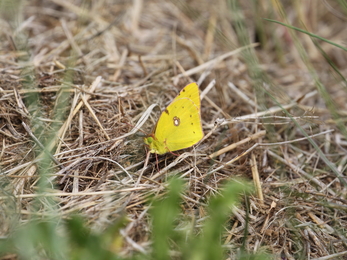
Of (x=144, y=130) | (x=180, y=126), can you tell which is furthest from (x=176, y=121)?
(x=144, y=130)

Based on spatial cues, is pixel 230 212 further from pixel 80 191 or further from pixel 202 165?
pixel 80 191

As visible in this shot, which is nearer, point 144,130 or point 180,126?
point 180,126

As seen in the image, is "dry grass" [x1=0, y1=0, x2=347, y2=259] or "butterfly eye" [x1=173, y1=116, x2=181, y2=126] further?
"butterfly eye" [x1=173, y1=116, x2=181, y2=126]

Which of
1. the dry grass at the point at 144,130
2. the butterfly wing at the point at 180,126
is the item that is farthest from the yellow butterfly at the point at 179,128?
the dry grass at the point at 144,130

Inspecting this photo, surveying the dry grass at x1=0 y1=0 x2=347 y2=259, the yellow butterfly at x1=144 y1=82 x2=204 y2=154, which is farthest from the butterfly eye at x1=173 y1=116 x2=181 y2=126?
the dry grass at x1=0 y1=0 x2=347 y2=259

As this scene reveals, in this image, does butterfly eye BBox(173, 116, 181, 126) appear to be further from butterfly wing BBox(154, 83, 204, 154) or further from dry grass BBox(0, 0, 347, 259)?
dry grass BBox(0, 0, 347, 259)

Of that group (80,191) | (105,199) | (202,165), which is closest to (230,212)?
(202,165)

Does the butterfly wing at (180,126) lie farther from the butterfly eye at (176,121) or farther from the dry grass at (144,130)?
the dry grass at (144,130)

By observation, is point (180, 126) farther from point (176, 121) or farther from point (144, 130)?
point (144, 130)
